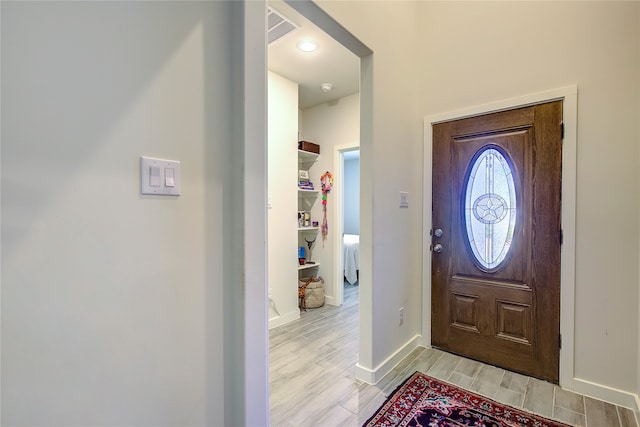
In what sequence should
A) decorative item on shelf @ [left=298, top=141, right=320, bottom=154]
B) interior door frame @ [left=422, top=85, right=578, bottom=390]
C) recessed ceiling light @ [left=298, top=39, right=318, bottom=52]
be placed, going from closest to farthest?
interior door frame @ [left=422, top=85, right=578, bottom=390], recessed ceiling light @ [left=298, top=39, right=318, bottom=52], decorative item on shelf @ [left=298, top=141, right=320, bottom=154]

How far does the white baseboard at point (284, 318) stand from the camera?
3.09m

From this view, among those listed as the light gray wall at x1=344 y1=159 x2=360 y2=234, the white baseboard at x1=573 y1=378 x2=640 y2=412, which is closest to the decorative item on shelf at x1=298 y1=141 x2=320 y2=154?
the white baseboard at x1=573 y1=378 x2=640 y2=412

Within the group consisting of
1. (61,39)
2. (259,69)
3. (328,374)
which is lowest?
(328,374)

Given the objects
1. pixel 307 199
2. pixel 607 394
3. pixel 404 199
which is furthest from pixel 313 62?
pixel 607 394

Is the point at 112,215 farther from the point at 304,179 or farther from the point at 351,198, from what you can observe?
the point at 351,198

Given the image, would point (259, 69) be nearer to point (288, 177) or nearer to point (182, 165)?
point (182, 165)

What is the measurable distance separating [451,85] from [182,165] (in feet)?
7.39

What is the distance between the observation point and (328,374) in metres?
2.10

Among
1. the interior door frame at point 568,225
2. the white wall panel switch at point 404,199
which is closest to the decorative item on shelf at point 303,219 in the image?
the white wall panel switch at point 404,199

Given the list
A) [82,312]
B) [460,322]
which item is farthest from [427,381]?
[82,312]

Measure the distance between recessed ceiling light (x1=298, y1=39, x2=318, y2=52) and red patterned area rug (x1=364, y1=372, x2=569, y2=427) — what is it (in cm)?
275

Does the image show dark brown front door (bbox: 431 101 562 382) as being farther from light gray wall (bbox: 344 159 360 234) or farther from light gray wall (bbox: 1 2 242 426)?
light gray wall (bbox: 344 159 360 234)

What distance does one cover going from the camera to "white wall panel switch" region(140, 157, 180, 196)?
91 cm

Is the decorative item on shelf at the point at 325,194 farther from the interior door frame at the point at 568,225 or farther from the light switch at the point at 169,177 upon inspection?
→ the light switch at the point at 169,177
